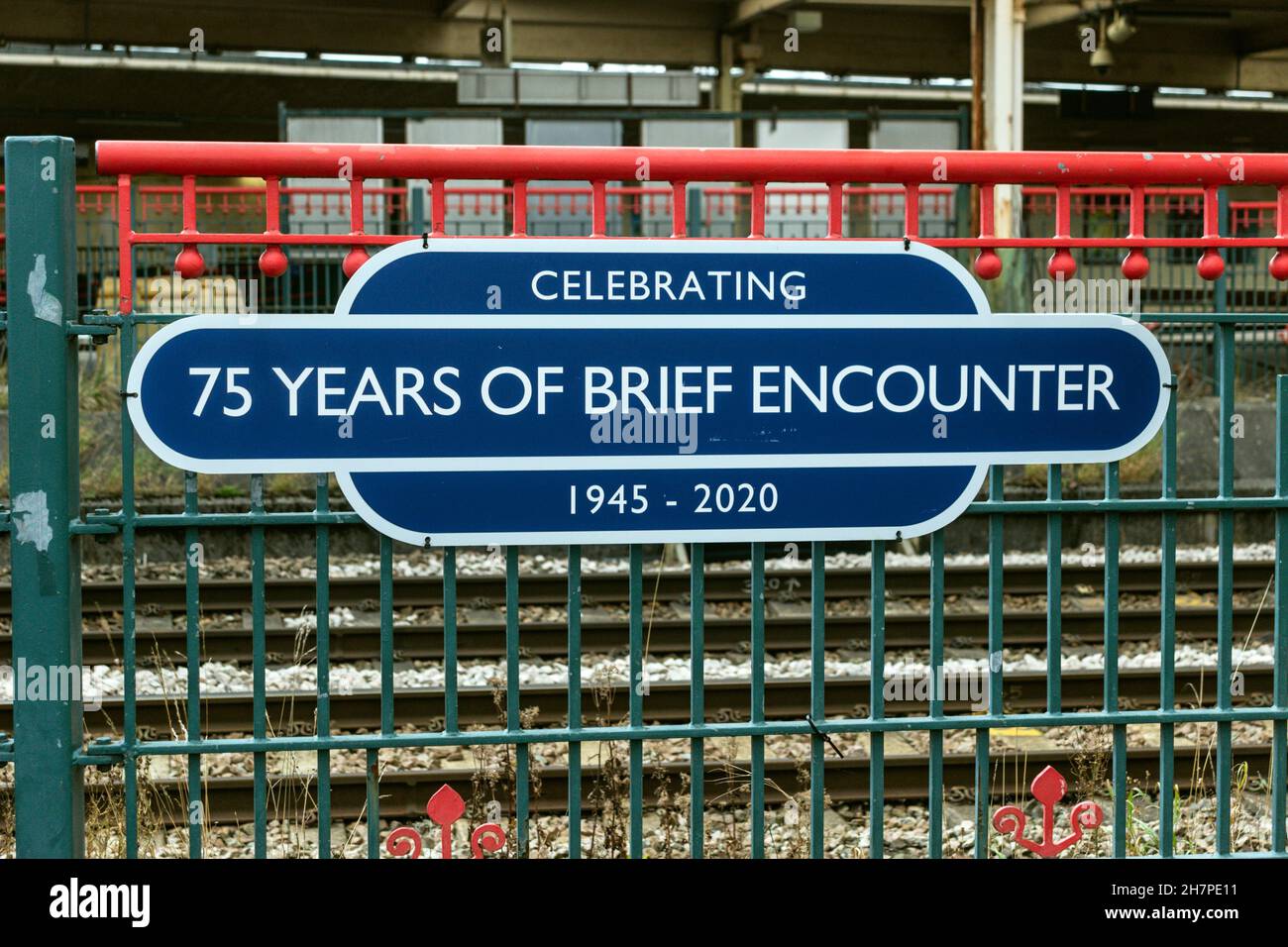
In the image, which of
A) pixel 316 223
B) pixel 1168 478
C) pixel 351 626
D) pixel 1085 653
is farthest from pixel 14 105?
pixel 1168 478

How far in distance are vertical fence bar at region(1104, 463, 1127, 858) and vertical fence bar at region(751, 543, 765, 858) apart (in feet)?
2.69

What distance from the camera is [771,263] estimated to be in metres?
3.27

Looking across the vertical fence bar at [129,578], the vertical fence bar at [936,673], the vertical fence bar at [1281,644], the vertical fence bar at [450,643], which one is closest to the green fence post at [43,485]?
the vertical fence bar at [129,578]

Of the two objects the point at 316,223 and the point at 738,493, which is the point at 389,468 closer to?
the point at 738,493

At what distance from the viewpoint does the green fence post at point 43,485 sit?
3096 mm

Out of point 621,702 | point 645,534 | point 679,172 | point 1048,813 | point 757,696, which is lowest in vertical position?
point 621,702

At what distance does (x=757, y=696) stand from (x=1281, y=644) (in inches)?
51.2

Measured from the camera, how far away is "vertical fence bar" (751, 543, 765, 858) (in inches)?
132

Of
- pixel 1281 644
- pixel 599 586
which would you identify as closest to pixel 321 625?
pixel 1281 644

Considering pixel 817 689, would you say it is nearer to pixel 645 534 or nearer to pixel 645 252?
pixel 645 534

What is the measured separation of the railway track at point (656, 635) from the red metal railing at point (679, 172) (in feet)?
18.3

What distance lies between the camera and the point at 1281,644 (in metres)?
3.52

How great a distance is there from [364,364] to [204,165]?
1.81 feet

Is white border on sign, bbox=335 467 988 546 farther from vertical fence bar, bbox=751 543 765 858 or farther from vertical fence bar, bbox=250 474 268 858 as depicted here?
vertical fence bar, bbox=250 474 268 858
